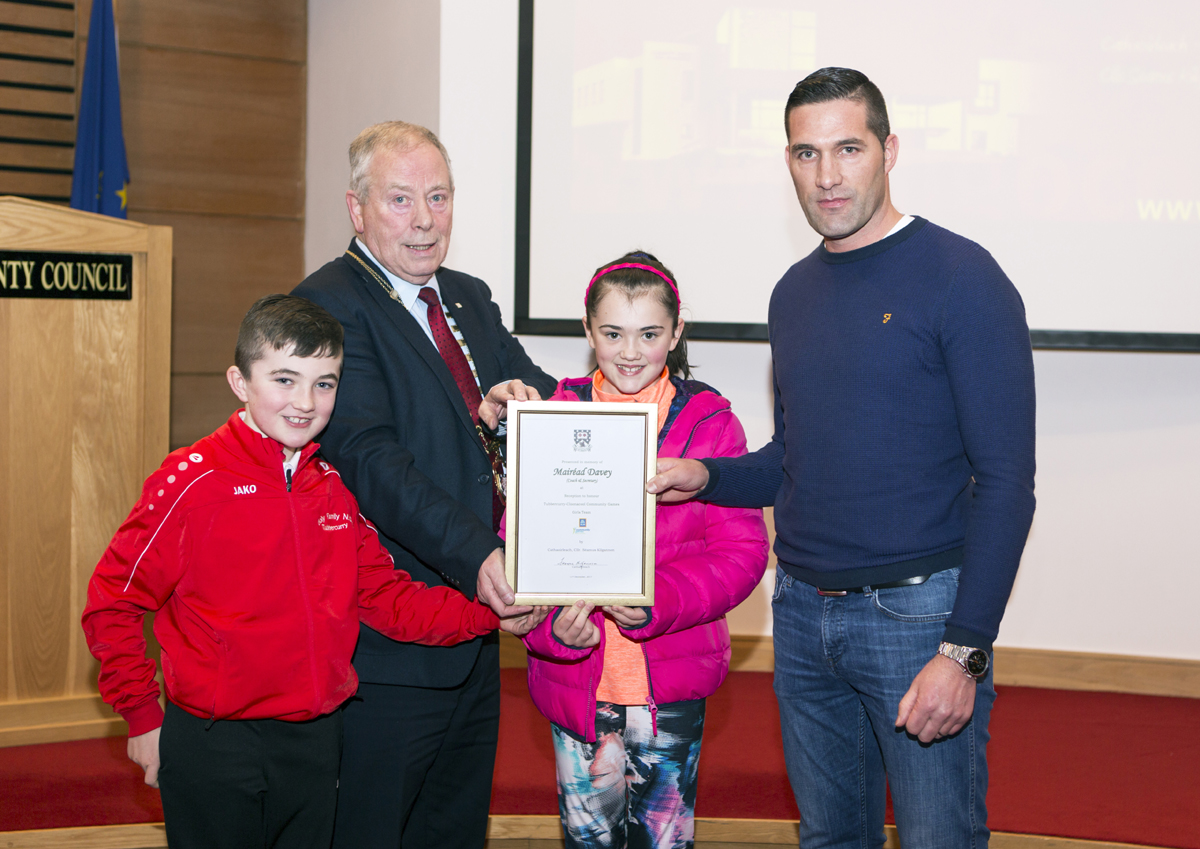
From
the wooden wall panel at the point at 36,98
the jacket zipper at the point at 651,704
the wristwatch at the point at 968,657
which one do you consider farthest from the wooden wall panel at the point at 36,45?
the wristwatch at the point at 968,657

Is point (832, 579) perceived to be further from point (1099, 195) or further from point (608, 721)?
point (1099, 195)

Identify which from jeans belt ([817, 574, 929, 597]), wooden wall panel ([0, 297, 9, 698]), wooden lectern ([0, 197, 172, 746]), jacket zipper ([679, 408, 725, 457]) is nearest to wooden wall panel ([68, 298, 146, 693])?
wooden lectern ([0, 197, 172, 746])

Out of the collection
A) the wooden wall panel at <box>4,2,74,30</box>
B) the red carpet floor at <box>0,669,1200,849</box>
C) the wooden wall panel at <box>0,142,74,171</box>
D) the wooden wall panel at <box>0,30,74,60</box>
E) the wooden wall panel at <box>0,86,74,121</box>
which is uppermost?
the wooden wall panel at <box>4,2,74,30</box>

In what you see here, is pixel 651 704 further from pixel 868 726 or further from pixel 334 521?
pixel 334 521

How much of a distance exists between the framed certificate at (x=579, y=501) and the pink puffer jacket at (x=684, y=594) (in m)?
0.10

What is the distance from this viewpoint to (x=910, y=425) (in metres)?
1.68

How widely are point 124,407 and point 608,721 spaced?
Result: 2122mm

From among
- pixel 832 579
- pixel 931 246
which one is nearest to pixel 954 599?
pixel 832 579

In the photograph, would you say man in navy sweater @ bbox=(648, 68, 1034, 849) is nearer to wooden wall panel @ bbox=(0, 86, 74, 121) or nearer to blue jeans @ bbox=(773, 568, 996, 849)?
blue jeans @ bbox=(773, 568, 996, 849)

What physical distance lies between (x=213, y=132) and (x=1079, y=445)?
4206 millimetres

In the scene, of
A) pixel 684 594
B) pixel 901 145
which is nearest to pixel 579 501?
pixel 684 594

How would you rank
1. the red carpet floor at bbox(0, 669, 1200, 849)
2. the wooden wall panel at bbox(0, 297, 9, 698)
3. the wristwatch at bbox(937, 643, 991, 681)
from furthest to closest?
the wooden wall panel at bbox(0, 297, 9, 698)
the red carpet floor at bbox(0, 669, 1200, 849)
the wristwatch at bbox(937, 643, 991, 681)

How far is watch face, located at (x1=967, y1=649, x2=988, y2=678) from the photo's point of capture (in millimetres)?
→ 1568

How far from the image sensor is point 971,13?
350 centimetres
